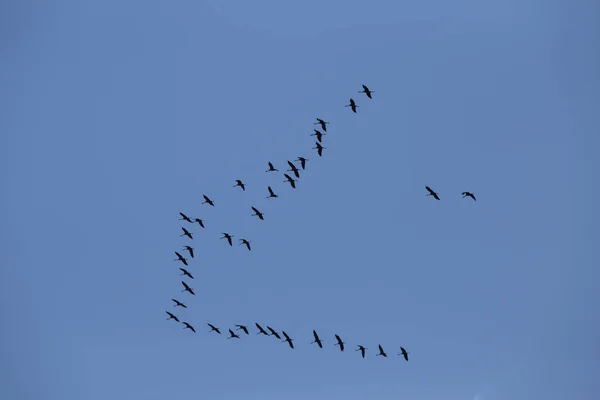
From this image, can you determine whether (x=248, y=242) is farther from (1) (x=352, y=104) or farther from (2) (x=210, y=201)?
(1) (x=352, y=104)

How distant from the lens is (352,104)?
16062 centimetres

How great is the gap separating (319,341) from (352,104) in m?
32.3

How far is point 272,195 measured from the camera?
173m

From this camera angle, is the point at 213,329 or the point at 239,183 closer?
the point at 239,183

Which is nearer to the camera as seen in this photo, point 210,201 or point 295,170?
point 295,170

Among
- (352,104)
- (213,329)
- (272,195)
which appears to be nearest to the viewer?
(352,104)

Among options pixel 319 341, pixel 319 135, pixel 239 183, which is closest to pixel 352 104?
pixel 319 135

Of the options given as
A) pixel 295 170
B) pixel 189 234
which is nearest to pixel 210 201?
pixel 189 234

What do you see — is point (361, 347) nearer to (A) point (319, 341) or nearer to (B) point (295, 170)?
(A) point (319, 341)

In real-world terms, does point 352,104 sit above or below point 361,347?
above

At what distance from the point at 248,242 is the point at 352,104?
2815 centimetres

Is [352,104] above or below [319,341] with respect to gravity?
above

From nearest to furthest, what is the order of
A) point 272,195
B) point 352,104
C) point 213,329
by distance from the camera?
point 352,104
point 272,195
point 213,329

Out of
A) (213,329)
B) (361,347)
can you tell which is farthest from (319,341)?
(213,329)
